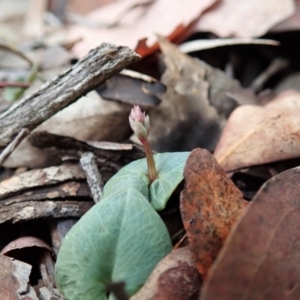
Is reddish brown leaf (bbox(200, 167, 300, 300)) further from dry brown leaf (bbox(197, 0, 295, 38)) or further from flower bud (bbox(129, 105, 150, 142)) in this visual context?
dry brown leaf (bbox(197, 0, 295, 38))

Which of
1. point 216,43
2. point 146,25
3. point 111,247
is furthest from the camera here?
point 146,25

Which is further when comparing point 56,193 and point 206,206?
point 56,193

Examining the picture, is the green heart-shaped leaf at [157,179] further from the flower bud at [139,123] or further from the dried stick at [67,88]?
the dried stick at [67,88]

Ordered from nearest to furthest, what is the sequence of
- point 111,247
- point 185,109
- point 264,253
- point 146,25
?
point 264,253 → point 111,247 → point 185,109 → point 146,25

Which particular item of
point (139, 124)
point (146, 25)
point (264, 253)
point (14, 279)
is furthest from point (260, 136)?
point (146, 25)

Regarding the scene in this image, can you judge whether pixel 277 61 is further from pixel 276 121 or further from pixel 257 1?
pixel 276 121

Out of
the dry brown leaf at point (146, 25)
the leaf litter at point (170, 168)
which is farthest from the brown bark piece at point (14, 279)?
the dry brown leaf at point (146, 25)

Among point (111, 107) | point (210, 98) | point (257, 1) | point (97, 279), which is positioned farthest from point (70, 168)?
point (257, 1)

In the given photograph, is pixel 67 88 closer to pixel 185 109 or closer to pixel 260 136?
pixel 185 109
